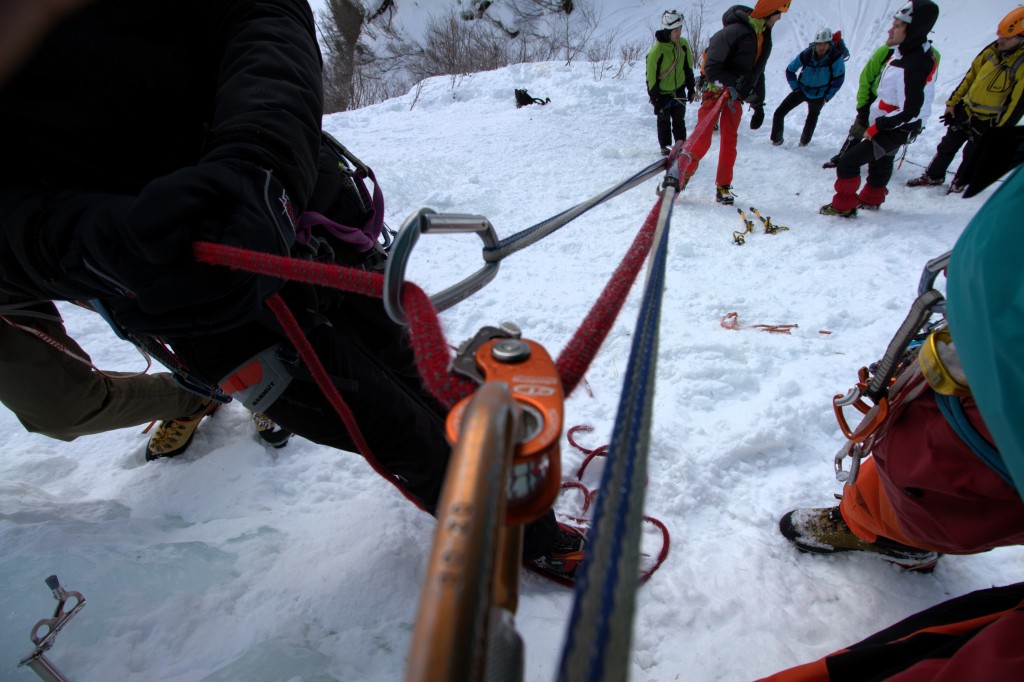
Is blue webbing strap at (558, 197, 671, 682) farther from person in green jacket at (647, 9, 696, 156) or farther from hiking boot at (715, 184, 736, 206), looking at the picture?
person in green jacket at (647, 9, 696, 156)

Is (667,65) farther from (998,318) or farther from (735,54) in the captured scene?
(998,318)

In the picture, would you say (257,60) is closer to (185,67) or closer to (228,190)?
(185,67)

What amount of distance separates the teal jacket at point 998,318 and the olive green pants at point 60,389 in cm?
226

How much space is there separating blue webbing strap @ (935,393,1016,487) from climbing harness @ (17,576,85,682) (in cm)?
192

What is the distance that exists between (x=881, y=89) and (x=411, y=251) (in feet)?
16.4

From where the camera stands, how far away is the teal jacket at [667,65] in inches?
214

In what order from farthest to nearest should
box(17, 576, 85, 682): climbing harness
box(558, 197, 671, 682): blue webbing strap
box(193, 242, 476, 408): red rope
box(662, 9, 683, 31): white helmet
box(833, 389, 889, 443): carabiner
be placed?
box(662, 9, 683, 31): white helmet
box(833, 389, 889, 443): carabiner
box(17, 576, 85, 682): climbing harness
box(193, 242, 476, 408): red rope
box(558, 197, 671, 682): blue webbing strap

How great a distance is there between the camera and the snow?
1.22 m

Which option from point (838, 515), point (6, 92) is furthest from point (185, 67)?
point (838, 515)

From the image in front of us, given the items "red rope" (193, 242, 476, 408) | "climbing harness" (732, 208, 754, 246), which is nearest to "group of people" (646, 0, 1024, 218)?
"climbing harness" (732, 208, 754, 246)

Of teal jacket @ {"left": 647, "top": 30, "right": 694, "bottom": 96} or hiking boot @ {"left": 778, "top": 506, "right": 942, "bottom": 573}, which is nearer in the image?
hiking boot @ {"left": 778, "top": 506, "right": 942, "bottom": 573}

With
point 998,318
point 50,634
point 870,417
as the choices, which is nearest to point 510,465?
point 998,318

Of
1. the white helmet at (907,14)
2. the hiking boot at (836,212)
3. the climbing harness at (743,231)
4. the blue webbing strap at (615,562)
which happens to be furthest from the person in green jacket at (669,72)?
the blue webbing strap at (615,562)

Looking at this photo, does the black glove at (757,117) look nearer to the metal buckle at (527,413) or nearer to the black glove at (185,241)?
the black glove at (185,241)
